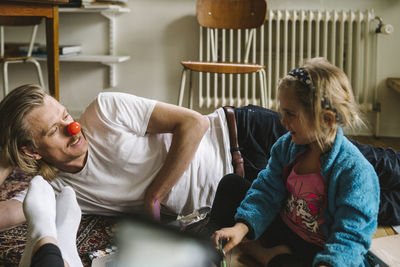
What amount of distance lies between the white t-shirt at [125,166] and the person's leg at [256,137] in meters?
0.13

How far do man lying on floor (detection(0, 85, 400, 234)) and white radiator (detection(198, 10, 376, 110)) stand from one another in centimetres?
Answer: 145

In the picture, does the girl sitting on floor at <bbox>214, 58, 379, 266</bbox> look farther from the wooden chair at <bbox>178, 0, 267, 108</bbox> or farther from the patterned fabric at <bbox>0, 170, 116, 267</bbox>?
the wooden chair at <bbox>178, 0, 267, 108</bbox>

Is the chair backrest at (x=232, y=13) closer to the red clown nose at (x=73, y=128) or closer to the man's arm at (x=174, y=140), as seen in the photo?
the man's arm at (x=174, y=140)

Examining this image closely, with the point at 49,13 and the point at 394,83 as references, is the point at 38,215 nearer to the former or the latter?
the point at 49,13

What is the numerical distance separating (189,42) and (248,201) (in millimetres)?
1934

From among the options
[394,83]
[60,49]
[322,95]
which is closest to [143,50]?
[60,49]

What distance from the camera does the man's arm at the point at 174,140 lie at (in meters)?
1.14

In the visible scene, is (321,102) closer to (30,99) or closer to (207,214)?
(207,214)

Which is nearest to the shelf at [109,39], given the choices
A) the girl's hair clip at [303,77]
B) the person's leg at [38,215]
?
the person's leg at [38,215]

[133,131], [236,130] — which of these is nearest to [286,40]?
[236,130]

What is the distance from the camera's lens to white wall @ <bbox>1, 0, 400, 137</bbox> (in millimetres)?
2650

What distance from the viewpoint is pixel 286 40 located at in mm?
2547

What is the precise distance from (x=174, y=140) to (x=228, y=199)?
8.5 inches

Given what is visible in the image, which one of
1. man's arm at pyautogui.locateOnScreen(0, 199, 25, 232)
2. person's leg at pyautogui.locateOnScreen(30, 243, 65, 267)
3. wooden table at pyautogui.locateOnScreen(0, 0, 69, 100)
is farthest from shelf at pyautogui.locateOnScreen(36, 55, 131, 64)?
person's leg at pyautogui.locateOnScreen(30, 243, 65, 267)
